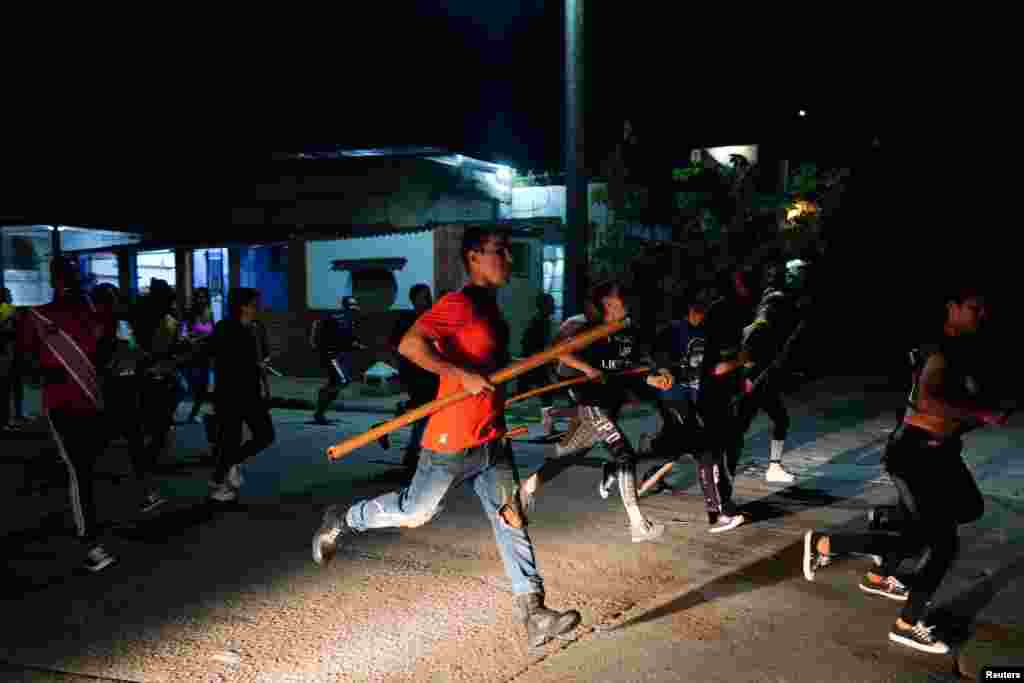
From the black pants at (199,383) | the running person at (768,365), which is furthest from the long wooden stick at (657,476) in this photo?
the black pants at (199,383)

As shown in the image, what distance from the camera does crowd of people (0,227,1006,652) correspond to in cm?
394

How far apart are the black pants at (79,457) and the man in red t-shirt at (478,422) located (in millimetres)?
2539

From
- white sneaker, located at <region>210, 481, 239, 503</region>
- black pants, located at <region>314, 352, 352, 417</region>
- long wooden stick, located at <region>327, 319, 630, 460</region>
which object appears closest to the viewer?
long wooden stick, located at <region>327, 319, 630, 460</region>

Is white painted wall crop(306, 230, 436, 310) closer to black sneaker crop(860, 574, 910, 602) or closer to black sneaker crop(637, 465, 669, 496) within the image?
black sneaker crop(637, 465, 669, 496)

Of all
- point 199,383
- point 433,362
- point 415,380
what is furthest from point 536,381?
point 433,362

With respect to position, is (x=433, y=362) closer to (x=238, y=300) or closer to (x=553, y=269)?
(x=238, y=300)

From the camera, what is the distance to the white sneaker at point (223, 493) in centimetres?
688

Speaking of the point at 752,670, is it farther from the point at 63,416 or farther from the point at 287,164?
the point at 287,164

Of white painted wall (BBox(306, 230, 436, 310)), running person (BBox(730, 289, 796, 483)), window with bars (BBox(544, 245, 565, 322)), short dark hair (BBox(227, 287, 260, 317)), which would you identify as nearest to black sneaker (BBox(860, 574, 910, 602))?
running person (BBox(730, 289, 796, 483))

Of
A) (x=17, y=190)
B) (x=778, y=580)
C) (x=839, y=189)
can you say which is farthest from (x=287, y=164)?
(x=778, y=580)

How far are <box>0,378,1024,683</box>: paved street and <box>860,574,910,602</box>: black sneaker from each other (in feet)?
0.25

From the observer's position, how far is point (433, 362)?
3.70 meters

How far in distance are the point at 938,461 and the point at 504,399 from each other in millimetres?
2186

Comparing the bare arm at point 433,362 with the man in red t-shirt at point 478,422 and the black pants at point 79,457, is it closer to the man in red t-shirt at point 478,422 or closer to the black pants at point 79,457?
the man in red t-shirt at point 478,422
